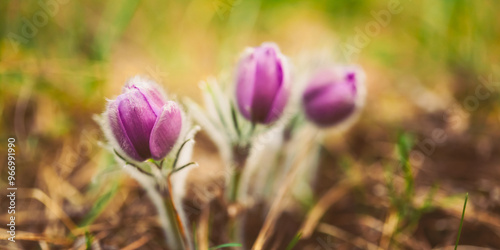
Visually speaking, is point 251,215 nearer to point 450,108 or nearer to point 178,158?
point 178,158

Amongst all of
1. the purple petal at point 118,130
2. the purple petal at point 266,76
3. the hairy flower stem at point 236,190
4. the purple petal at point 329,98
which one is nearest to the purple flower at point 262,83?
the purple petal at point 266,76

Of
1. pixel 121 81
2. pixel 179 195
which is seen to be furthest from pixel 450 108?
pixel 121 81

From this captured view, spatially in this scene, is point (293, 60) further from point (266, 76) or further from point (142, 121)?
point (142, 121)

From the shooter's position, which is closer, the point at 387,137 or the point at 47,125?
the point at 47,125

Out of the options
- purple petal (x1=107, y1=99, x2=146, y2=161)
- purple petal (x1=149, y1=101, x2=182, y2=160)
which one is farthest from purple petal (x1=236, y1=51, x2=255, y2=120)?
purple petal (x1=107, y1=99, x2=146, y2=161)

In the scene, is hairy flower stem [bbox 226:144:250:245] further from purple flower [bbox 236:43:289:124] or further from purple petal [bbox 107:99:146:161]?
purple petal [bbox 107:99:146:161]
